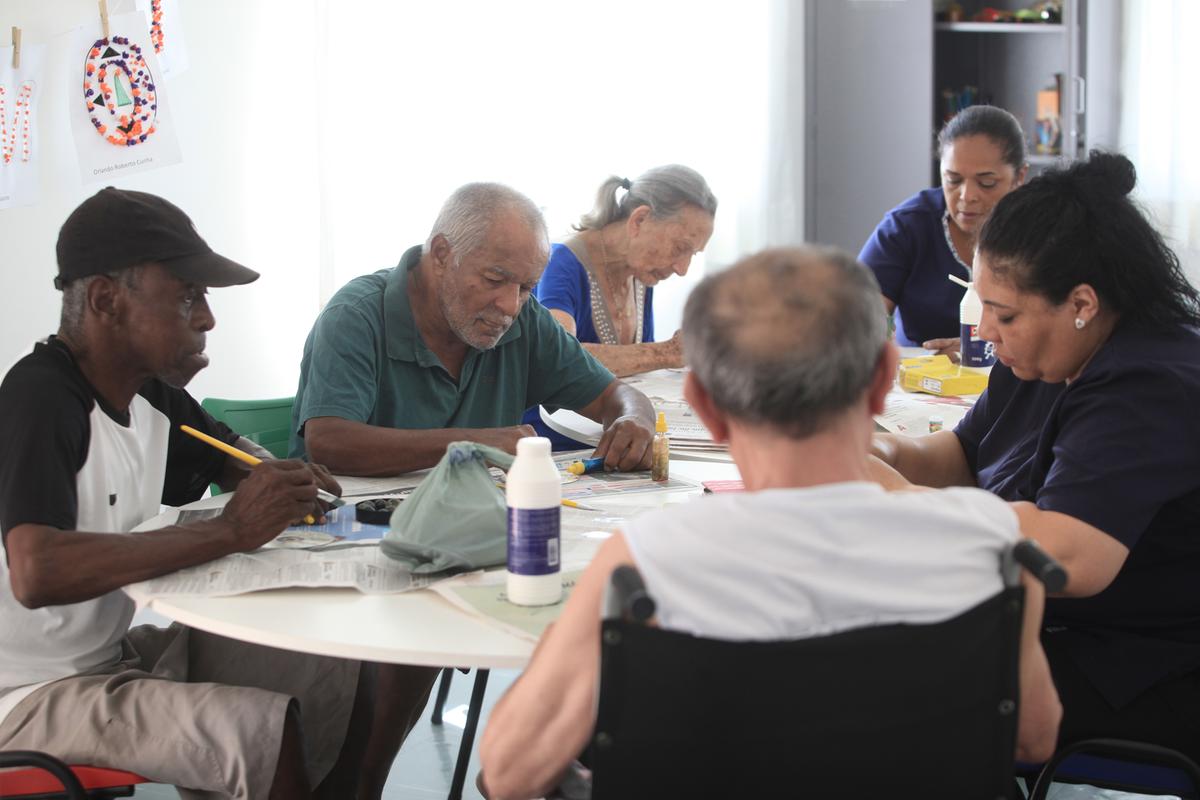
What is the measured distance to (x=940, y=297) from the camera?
370 centimetres

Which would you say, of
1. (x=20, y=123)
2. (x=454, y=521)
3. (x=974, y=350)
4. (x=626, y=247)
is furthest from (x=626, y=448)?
(x=20, y=123)

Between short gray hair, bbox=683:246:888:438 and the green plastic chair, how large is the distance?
171 cm

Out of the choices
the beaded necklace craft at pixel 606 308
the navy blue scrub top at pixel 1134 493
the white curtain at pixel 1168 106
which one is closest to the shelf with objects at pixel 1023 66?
the white curtain at pixel 1168 106

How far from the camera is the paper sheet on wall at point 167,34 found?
3799mm

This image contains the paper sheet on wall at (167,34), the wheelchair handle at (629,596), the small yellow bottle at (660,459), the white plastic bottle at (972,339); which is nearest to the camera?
the wheelchair handle at (629,596)

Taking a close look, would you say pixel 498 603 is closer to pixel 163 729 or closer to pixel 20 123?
pixel 163 729

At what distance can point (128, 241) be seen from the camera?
1.77 metres

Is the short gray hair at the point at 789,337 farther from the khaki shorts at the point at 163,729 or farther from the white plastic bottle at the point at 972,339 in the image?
the white plastic bottle at the point at 972,339

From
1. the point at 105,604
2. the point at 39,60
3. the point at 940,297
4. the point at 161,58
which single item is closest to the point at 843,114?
the point at 940,297

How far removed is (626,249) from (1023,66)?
105 inches

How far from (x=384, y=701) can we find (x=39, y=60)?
7.79 feet

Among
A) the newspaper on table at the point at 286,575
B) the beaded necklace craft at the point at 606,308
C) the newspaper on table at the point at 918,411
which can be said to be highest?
the beaded necklace craft at the point at 606,308

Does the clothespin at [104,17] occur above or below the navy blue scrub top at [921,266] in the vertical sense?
above

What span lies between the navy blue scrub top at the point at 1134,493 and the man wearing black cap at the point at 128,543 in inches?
42.1
